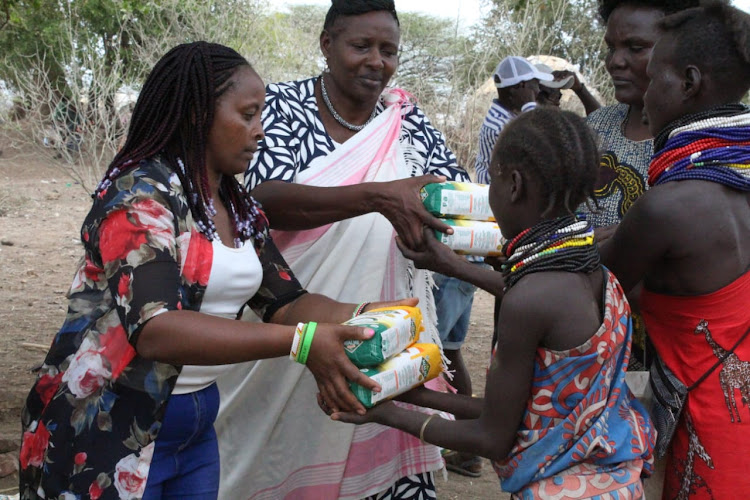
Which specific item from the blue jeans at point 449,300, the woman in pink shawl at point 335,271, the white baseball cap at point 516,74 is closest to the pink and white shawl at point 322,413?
the woman in pink shawl at point 335,271

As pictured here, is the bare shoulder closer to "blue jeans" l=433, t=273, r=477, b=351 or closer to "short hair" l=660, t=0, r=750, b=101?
"short hair" l=660, t=0, r=750, b=101

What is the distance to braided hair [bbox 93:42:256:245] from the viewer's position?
223cm

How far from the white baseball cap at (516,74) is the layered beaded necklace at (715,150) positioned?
3469mm

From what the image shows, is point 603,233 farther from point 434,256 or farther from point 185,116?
point 185,116

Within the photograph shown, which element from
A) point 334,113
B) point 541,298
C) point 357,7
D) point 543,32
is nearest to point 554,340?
point 541,298

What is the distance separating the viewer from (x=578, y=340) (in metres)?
1.91

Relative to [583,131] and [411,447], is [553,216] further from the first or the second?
[411,447]

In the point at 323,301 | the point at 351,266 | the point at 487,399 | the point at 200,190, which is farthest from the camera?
the point at 351,266

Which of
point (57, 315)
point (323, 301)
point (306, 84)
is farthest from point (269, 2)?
point (323, 301)

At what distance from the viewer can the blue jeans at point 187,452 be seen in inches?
88.0

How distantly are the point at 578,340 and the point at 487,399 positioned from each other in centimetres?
29

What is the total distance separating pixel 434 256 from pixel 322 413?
88 centimetres

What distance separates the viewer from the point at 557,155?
6.46 ft

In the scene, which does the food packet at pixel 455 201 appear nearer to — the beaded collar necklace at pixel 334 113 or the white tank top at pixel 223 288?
the beaded collar necklace at pixel 334 113
